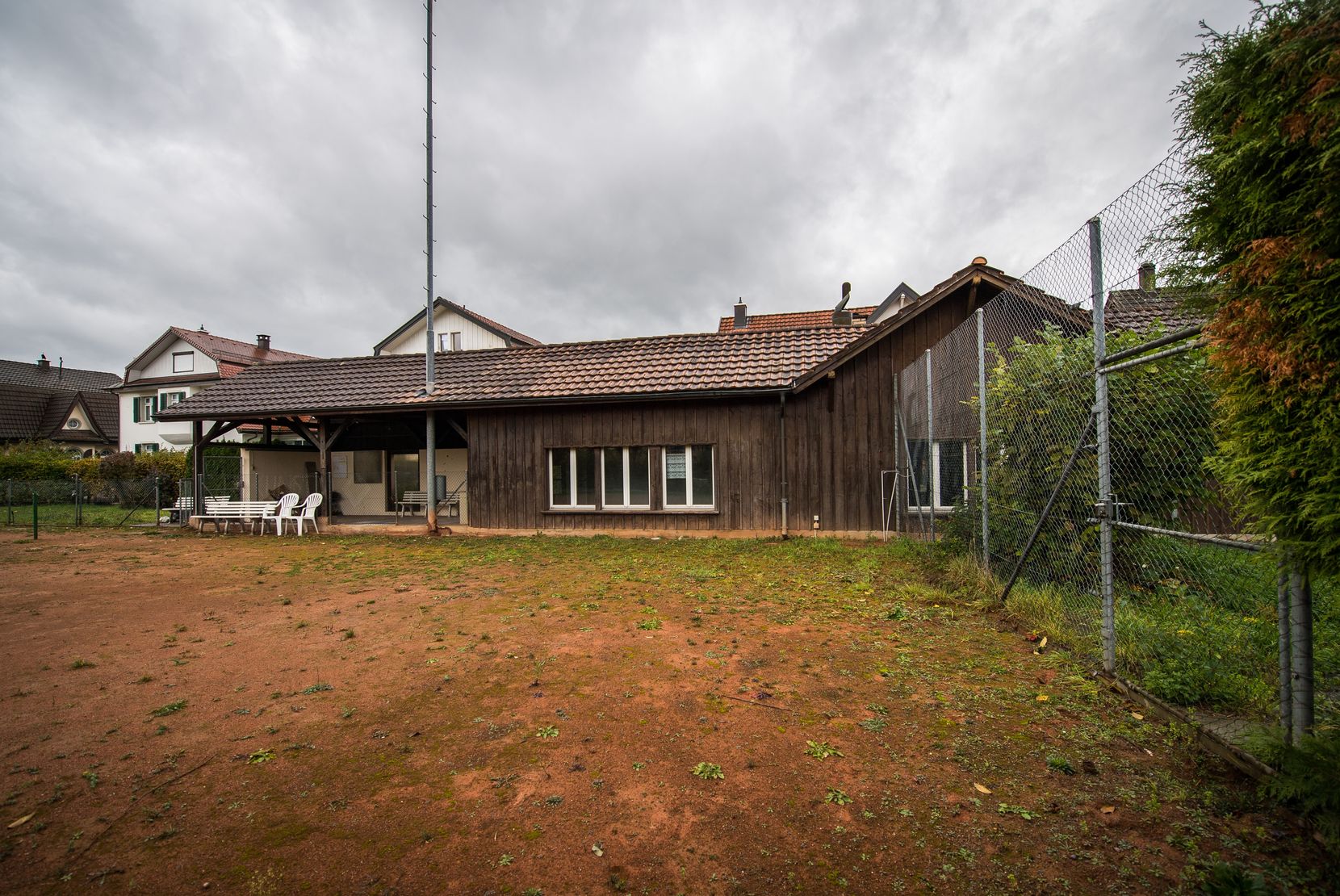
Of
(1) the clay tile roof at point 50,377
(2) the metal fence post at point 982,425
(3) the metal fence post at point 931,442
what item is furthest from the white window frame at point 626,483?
(1) the clay tile roof at point 50,377

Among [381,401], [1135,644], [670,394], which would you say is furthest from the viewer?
[381,401]

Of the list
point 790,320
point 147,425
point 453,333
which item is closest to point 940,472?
point 790,320

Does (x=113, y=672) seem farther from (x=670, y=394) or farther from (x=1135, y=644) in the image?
(x=670, y=394)

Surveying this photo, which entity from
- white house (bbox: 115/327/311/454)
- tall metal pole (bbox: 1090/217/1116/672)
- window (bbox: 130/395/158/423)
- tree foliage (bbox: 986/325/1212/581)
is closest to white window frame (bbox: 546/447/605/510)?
tree foliage (bbox: 986/325/1212/581)

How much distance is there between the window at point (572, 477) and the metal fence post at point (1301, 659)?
38.8ft

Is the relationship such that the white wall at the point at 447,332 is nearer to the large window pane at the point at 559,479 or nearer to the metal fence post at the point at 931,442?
the large window pane at the point at 559,479

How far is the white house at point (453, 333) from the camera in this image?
2978 centimetres

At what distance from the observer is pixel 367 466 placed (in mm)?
18422

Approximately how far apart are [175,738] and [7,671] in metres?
2.69

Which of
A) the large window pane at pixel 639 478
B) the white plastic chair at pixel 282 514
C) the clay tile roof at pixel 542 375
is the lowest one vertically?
the white plastic chair at pixel 282 514

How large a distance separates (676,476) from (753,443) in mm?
1835

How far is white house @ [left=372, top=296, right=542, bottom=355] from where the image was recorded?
29.8 metres

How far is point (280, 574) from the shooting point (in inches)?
359

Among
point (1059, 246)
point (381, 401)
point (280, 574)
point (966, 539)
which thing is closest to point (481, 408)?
point (381, 401)
